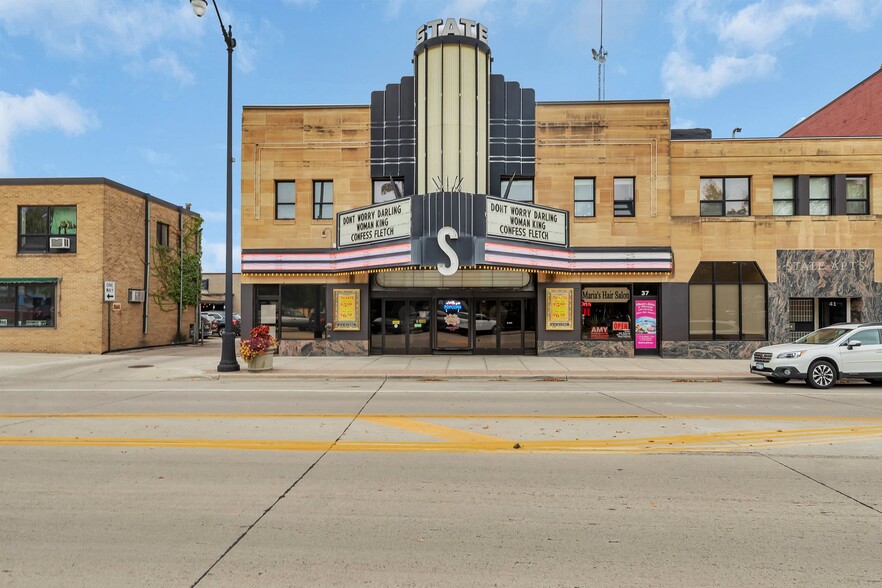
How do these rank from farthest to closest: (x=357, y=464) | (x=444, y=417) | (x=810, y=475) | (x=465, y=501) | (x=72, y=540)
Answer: (x=444, y=417) < (x=357, y=464) < (x=810, y=475) < (x=465, y=501) < (x=72, y=540)

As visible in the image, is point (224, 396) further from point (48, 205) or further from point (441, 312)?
point (48, 205)

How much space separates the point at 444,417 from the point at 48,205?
2200cm

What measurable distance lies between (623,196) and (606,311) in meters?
4.45

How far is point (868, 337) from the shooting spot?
44.7 ft

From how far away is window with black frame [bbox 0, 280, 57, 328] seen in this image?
74.2 ft

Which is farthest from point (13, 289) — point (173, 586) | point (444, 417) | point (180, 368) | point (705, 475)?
point (705, 475)

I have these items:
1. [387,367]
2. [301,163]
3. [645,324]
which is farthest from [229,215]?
[645,324]

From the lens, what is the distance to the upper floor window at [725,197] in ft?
67.6

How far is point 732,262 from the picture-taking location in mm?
20406

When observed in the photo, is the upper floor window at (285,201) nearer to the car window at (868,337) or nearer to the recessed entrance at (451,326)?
the recessed entrance at (451,326)

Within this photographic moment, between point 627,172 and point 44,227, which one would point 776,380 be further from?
point 44,227

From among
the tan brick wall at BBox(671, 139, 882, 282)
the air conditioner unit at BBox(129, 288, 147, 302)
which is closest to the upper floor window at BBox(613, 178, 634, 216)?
the tan brick wall at BBox(671, 139, 882, 282)

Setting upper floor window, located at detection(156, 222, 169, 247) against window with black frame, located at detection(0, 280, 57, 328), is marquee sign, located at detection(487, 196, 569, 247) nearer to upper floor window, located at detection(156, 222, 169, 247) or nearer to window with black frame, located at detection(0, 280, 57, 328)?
upper floor window, located at detection(156, 222, 169, 247)

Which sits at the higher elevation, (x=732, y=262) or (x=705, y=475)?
(x=732, y=262)
